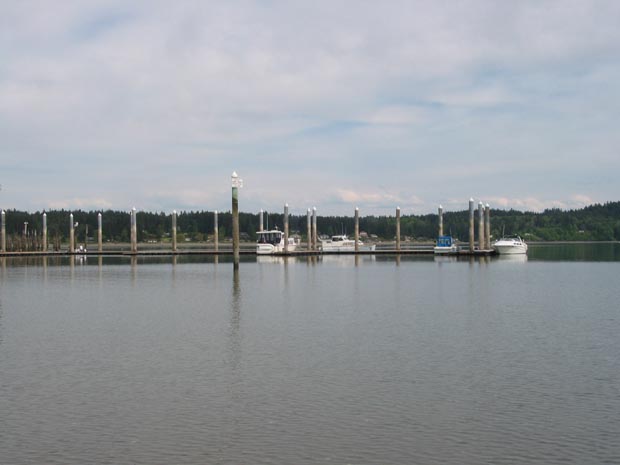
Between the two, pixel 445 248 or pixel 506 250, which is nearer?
pixel 445 248

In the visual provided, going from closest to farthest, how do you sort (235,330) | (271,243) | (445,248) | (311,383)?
1. (311,383)
2. (235,330)
3. (445,248)
4. (271,243)

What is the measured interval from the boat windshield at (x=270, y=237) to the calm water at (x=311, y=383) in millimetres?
79126

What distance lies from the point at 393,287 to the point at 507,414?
38.5 meters

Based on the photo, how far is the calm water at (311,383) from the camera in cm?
1530

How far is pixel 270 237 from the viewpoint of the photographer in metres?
124

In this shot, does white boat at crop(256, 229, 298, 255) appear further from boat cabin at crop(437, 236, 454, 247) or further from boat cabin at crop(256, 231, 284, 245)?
boat cabin at crop(437, 236, 454, 247)

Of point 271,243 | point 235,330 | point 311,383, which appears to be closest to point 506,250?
point 271,243

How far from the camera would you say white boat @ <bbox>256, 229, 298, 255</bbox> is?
117750 millimetres

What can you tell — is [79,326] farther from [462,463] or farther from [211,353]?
[462,463]

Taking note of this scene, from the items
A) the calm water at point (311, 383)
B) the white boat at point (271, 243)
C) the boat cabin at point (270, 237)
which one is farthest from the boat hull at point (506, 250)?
the calm water at point (311, 383)

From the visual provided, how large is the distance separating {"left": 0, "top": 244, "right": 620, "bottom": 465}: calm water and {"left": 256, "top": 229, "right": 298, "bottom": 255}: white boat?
74710mm

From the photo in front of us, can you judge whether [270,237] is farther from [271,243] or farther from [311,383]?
[311,383]

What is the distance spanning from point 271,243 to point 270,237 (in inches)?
54.0

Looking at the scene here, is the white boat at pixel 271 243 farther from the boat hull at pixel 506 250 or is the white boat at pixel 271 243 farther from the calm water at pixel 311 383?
the calm water at pixel 311 383
